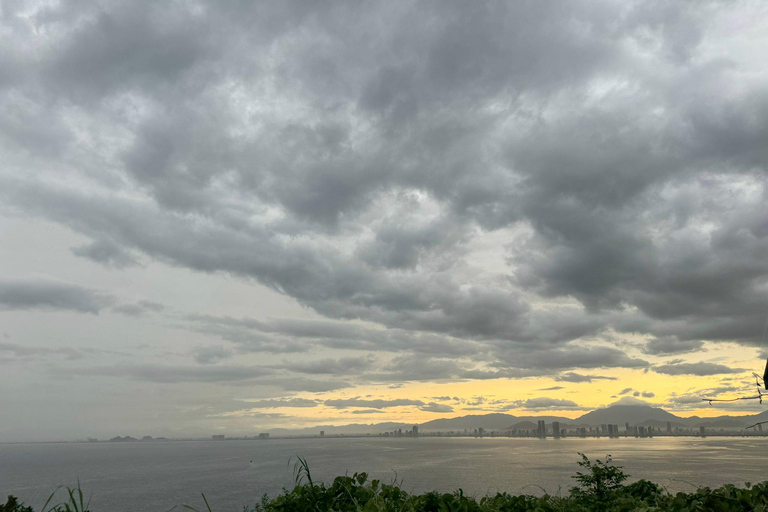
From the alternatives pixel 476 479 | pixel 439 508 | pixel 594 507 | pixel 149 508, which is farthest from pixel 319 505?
pixel 476 479

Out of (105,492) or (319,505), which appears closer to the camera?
(319,505)

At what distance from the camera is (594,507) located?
8148mm

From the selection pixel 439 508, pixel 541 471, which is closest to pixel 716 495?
pixel 439 508

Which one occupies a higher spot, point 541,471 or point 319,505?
point 319,505

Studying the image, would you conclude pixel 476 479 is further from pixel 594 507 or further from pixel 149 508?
pixel 594 507

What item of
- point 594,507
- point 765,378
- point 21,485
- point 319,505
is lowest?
point 21,485

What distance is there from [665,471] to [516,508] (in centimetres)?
18887

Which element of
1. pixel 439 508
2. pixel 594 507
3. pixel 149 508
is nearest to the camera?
pixel 439 508

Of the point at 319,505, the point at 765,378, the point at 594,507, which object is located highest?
the point at 765,378

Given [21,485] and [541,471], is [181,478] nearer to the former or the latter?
[21,485]

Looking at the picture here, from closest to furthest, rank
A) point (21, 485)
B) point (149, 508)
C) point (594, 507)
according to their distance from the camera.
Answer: point (594, 507) < point (149, 508) < point (21, 485)

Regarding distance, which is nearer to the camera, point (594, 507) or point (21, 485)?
point (594, 507)

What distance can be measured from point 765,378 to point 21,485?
194292 millimetres

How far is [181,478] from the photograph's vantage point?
5984 inches
